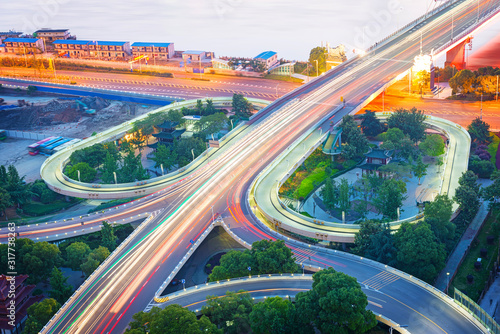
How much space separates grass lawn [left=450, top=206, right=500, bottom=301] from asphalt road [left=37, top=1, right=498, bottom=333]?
7.91 meters

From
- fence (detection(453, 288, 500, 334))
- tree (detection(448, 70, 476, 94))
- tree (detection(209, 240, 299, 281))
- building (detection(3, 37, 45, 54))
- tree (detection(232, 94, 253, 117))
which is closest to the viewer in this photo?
fence (detection(453, 288, 500, 334))

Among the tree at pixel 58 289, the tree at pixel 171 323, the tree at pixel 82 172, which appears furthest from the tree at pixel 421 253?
the tree at pixel 82 172

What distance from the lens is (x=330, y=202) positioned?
74875 millimetres

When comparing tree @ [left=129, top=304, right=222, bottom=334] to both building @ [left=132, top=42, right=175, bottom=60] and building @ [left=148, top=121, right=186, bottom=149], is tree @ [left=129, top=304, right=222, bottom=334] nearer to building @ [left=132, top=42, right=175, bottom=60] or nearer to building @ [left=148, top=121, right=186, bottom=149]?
building @ [left=148, top=121, right=186, bottom=149]

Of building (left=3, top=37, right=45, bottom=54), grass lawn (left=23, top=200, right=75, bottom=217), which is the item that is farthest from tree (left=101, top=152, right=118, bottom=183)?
building (left=3, top=37, right=45, bottom=54)

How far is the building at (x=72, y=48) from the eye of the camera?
539 feet

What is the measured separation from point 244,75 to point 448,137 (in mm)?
63660

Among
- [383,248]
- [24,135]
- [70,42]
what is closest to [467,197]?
[383,248]

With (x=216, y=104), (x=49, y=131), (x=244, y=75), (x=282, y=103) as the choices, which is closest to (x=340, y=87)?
(x=282, y=103)

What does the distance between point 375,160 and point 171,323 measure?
4937cm

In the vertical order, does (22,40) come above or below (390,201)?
above

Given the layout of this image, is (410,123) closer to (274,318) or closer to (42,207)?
(274,318)

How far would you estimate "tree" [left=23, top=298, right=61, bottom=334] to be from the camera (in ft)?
172

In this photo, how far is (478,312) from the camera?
4916 cm
